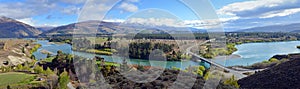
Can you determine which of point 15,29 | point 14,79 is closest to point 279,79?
point 14,79

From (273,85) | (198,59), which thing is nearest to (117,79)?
(273,85)

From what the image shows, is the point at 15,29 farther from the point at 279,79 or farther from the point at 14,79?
the point at 279,79

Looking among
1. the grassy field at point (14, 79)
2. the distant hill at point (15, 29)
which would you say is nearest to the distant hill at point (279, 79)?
the grassy field at point (14, 79)

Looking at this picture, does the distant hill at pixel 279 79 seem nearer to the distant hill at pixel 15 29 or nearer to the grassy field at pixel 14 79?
the grassy field at pixel 14 79

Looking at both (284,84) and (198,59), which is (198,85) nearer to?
A: (284,84)

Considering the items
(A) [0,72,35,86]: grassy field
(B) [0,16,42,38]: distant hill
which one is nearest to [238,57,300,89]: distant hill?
(A) [0,72,35,86]: grassy field

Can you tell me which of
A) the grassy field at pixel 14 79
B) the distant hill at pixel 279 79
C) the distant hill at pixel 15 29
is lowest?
the grassy field at pixel 14 79
